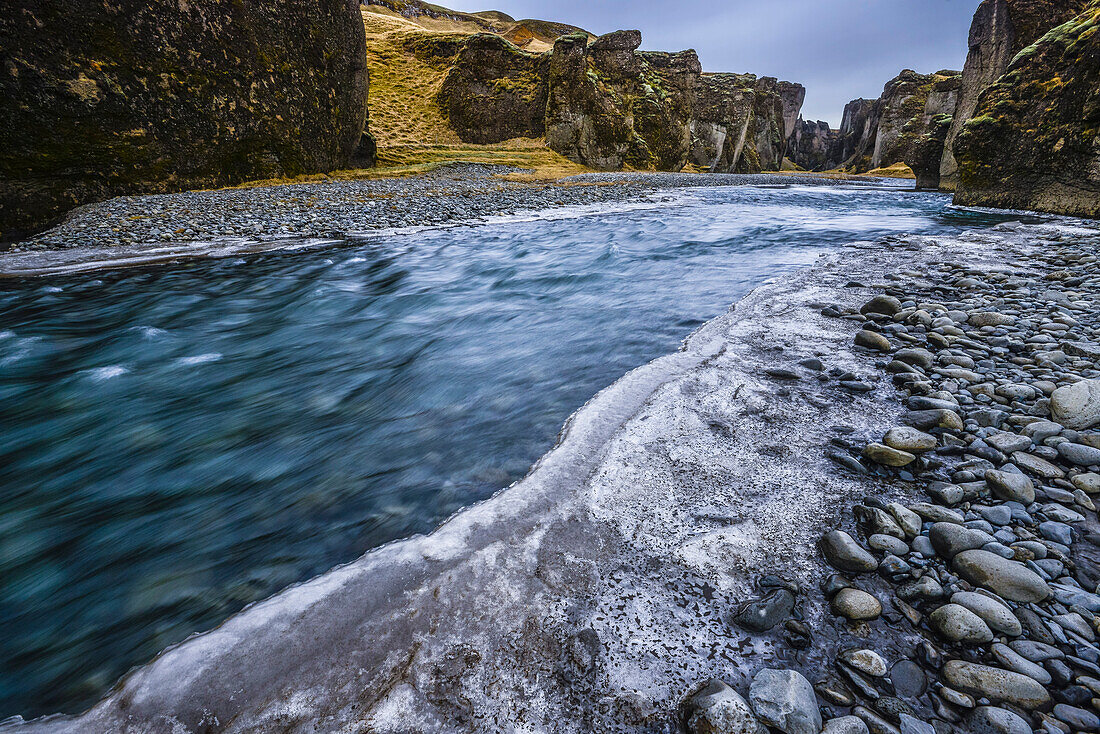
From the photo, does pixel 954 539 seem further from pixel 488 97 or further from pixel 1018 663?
pixel 488 97

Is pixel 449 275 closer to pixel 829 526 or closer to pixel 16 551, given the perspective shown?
pixel 16 551

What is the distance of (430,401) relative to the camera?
3381 millimetres

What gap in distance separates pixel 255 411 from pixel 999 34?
24.5 m

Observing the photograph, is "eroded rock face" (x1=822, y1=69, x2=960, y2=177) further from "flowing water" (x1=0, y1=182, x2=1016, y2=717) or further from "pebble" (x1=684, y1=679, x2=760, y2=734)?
"pebble" (x1=684, y1=679, x2=760, y2=734)

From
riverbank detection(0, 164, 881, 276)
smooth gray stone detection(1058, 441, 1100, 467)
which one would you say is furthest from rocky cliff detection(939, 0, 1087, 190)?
smooth gray stone detection(1058, 441, 1100, 467)

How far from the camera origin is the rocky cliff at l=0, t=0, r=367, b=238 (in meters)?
9.05

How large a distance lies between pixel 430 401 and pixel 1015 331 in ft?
13.8

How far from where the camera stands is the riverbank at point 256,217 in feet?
23.7

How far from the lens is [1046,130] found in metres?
9.05

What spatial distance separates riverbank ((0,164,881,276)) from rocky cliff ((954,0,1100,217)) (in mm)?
8364

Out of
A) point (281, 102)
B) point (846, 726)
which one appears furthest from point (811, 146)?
point (846, 726)

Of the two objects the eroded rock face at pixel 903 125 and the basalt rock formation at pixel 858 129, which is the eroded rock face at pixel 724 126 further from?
the basalt rock formation at pixel 858 129

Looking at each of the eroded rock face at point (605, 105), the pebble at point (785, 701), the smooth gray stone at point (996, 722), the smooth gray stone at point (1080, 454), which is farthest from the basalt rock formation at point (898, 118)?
the pebble at point (785, 701)

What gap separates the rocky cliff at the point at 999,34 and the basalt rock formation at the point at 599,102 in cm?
1699
